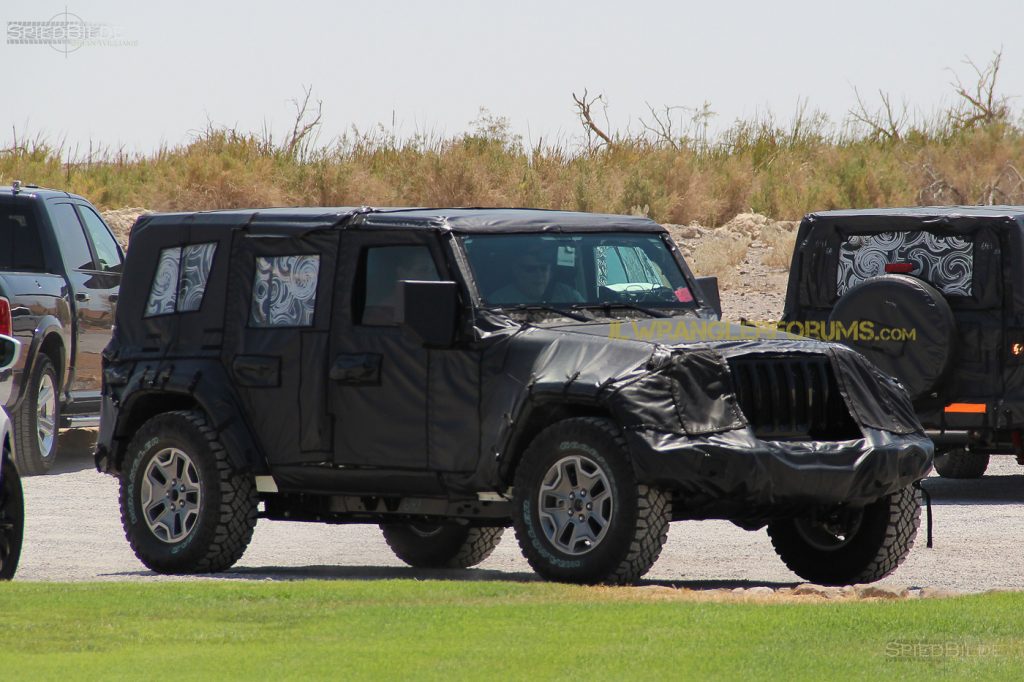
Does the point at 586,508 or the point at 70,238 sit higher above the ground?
the point at 70,238

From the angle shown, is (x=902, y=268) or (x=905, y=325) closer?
(x=905, y=325)

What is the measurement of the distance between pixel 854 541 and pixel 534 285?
229 centimetres

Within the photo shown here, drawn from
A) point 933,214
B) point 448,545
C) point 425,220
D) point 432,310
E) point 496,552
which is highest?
point 933,214

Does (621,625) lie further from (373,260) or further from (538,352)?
(373,260)

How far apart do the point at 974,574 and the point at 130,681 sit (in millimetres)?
6191

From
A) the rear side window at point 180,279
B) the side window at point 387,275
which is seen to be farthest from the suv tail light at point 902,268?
the rear side window at point 180,279

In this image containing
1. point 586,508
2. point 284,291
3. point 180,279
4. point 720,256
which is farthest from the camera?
point 720,256

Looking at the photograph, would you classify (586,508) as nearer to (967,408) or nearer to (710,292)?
(710,292)

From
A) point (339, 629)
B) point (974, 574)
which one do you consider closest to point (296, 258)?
point (339, 629)

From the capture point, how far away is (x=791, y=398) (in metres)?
10.9

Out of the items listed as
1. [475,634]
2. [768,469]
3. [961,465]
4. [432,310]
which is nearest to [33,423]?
[432,310]

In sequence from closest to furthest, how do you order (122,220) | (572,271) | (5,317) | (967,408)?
1. (572,271)
2. (967,408)
3. (5,317)
4. (122,220)

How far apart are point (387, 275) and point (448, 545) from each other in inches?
88.2

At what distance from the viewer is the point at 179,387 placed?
12281 millimetres
